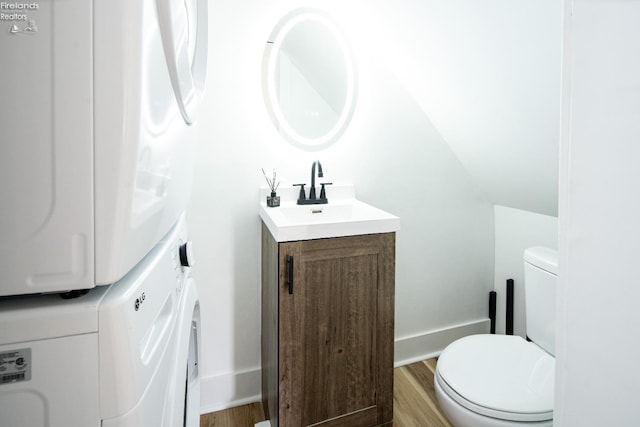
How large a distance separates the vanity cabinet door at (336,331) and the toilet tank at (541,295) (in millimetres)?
670

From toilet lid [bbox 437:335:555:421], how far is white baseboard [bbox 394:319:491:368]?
64 centimetres

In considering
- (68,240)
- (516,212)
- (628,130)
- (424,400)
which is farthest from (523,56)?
(424,400)

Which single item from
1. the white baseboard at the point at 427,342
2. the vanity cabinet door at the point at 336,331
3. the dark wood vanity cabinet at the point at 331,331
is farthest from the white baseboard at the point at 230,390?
the white baseboard at the point at 427,342

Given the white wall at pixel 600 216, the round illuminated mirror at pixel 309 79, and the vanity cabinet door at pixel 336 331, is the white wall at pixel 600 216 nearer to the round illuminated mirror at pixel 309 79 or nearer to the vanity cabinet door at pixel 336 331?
the vanity cabinet door at pixel 336 331

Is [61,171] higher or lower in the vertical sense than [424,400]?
higher

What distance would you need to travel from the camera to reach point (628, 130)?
1.51ft

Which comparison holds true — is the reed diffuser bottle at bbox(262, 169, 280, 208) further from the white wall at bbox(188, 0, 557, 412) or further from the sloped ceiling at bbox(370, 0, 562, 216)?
the sloped ceiling at bbox(370, 0, 562, 216)

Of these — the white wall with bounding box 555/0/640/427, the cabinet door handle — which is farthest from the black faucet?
the white wall with bounding box 555/0/640/427

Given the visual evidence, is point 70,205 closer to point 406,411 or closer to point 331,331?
point 331,331

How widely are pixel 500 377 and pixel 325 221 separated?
890 mm

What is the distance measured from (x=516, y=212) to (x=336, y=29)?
4.98 feet

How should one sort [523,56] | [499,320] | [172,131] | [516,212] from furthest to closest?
[499,320] → [516,212] → [523,56] → [172,131]

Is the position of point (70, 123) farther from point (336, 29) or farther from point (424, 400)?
point (424, 400)

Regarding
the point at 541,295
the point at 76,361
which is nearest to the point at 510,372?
the point at 541,295
